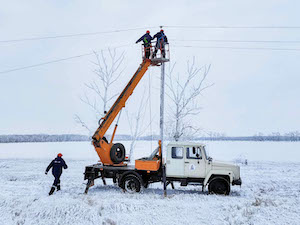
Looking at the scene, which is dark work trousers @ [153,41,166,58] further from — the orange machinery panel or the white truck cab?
the orange machinery panel

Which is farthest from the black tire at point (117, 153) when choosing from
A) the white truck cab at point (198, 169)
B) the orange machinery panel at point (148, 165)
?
the white truck cab at point (198, 169)

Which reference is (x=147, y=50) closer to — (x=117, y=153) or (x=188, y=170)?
(x=117, y=153)

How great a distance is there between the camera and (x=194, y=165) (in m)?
10.9

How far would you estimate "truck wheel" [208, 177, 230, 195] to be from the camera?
1075 cm

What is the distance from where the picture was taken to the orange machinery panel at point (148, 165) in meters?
10.9

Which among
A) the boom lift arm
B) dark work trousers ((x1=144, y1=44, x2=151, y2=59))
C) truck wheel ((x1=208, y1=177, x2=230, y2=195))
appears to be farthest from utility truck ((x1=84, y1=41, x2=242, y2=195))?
dark work trousers ((x1=144, y1=44, x2=151, y2=59))

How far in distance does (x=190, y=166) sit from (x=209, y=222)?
3.25 meters

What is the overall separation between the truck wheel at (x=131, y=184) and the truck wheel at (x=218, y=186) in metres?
3.06

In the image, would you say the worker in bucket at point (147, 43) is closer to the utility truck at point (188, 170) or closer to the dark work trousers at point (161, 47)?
the dark work trousers at point (161, 47)

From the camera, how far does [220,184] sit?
35.5ft

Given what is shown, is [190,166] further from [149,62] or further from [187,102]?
[187,102]

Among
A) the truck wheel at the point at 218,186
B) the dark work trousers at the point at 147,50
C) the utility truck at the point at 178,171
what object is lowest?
the truck wheel at the point at 218,186

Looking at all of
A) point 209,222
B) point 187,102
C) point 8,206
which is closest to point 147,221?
point 209,222

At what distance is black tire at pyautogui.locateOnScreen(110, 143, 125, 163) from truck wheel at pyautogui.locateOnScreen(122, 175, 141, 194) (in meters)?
1.14
